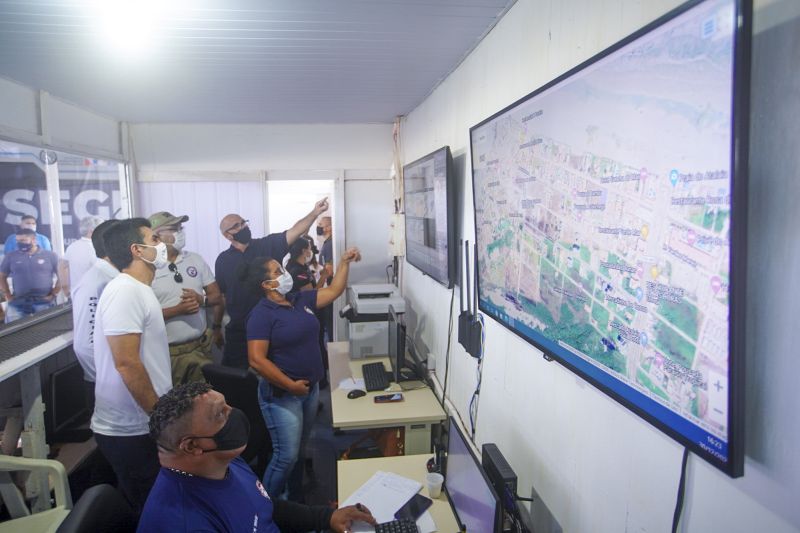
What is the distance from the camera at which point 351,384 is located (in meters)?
2.92

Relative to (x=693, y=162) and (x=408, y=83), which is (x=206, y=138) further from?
(x=693, y=162)

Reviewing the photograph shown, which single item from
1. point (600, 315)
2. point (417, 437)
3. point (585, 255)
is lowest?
point (417, 437)

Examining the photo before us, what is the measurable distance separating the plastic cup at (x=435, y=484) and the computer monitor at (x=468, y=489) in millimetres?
27

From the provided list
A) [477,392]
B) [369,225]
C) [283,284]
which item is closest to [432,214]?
[283,284]

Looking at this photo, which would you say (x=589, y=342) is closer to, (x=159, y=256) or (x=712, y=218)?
(x=712, y=218)

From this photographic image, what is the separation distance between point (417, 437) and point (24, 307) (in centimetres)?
264

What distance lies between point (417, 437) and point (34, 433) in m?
2.05

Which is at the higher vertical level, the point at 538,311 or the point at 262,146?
the point at 262,146

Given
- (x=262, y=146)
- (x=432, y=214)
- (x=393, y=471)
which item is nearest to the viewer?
(x=393, y=471)

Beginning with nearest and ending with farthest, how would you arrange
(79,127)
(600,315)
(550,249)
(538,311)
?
(600,315) → (550,249) → (538,311) → (79,127)

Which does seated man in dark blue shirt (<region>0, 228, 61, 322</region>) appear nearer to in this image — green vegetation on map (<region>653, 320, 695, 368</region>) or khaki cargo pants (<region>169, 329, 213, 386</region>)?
khaki cargo pants (<region>169, 329, 213, 386</region>)

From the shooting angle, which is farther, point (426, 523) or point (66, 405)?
point (66, 405)

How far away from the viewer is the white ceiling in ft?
5.95

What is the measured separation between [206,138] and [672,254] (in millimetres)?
4584
